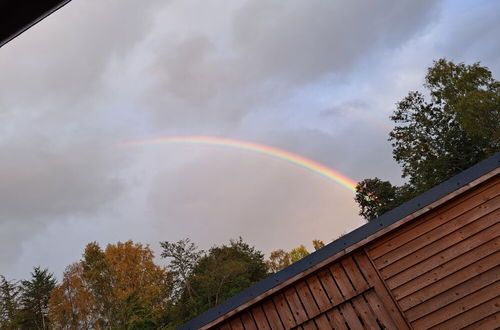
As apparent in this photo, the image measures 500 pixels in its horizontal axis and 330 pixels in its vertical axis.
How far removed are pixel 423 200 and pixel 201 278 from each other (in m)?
38.7

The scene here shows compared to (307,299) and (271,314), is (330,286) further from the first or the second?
(271,314)

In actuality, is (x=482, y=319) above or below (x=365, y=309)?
below

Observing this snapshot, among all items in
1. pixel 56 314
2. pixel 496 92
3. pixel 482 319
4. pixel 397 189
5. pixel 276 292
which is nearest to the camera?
pixel 482 319

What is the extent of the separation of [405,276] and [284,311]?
2442mm

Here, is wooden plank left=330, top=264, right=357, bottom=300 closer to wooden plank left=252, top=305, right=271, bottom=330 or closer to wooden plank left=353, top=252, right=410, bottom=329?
wooden plank left=353, top=252, right=410, bottom=329

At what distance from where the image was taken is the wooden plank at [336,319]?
6570 mm

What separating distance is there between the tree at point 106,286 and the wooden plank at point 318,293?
3643 cm

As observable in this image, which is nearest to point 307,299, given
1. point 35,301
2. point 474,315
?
point 474,315

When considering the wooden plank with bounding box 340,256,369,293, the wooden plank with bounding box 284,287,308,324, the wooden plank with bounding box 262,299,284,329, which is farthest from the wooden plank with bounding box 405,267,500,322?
the wooden plank with bounding box 262,299,284,329

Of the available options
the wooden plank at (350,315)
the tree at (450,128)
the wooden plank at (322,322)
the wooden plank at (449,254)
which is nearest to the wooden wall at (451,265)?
the wooden plank at (449,254)

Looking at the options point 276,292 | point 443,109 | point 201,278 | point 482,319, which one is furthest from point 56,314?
point 443,109

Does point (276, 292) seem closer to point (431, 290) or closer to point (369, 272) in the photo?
point (369, 272)

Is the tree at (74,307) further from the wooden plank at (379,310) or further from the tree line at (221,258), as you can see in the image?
the wooden plank at (379,310)

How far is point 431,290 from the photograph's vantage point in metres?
6.14
